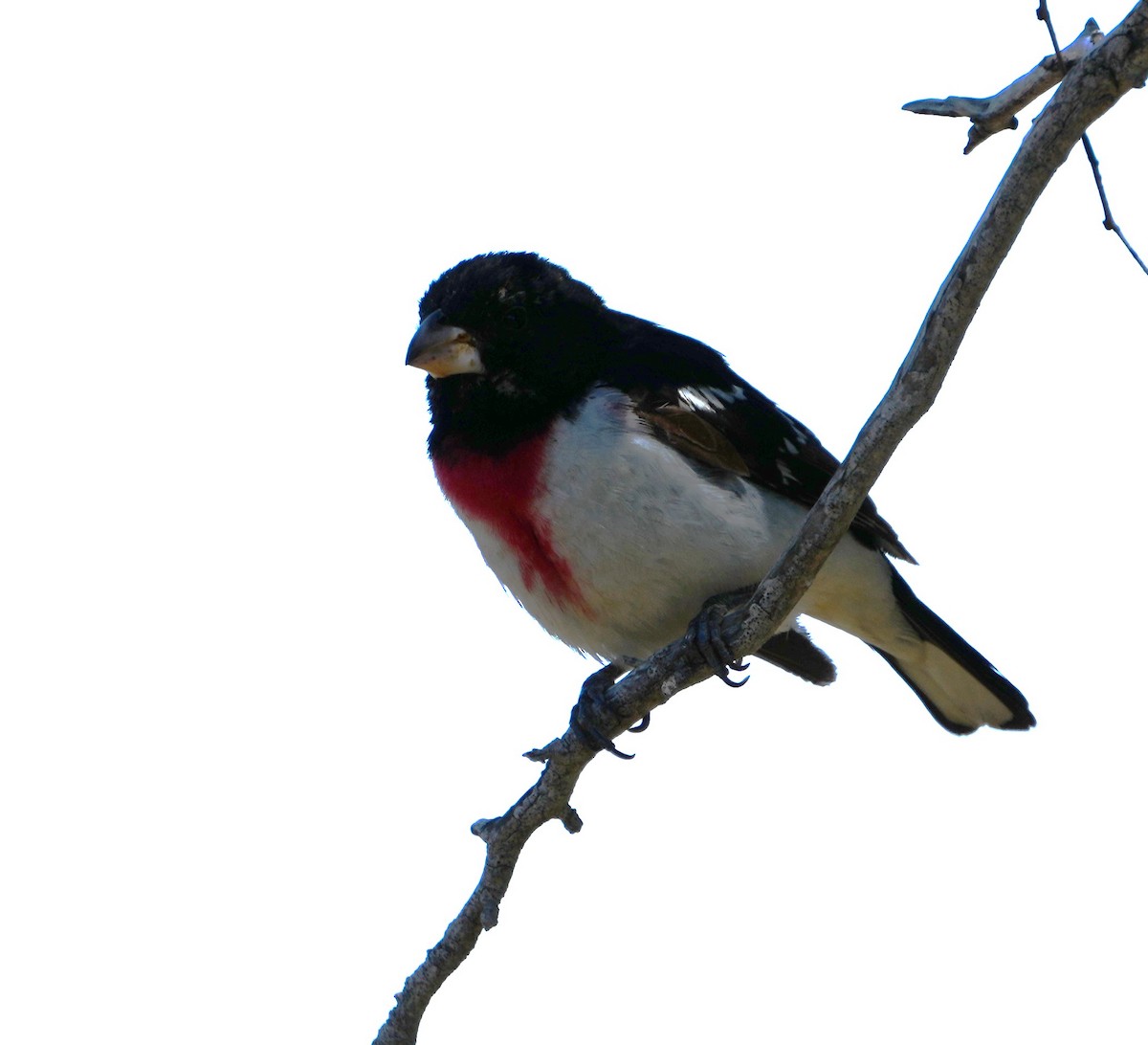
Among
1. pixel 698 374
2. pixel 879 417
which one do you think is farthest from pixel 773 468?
pixel 879 417

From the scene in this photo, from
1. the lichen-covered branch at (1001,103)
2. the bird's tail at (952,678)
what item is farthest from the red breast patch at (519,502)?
the lichen-covered branch at (1001,103)

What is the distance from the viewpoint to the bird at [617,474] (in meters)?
5.14

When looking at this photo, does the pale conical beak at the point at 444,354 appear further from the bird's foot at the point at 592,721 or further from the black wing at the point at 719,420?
the bird's foot at the point at 592,721

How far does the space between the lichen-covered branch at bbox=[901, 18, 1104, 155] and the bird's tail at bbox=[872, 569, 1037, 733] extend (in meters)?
2.51

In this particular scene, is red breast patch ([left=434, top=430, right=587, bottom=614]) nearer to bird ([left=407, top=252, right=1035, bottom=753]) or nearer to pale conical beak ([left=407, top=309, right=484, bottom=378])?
bird ([left=407, top=252, right=1035, bottom=753])

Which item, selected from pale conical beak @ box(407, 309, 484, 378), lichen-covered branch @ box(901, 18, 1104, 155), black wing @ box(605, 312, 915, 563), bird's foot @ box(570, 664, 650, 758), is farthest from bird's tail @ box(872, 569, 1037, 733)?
lichen-covered branch @ box(901, 18, 1104, 155)

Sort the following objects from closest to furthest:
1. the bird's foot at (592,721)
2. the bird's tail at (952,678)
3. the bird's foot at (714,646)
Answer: the bird's foot at (714,646) → the bird's foot at (592,721) → the bird's tail at (952,678)

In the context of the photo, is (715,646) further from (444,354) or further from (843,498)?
(444,354)

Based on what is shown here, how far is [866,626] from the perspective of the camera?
20.1ft

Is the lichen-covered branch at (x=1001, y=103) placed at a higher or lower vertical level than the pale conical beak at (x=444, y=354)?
lower

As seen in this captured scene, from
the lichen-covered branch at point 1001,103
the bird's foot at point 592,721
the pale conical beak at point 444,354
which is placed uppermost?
the pale conical beak at point 444,354

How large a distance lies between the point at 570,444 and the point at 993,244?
1881 millimetres

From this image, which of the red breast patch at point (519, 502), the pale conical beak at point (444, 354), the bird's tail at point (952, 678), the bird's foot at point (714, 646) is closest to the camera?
the bird's foot at point (714, 646)

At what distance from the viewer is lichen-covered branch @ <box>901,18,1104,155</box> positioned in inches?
145
